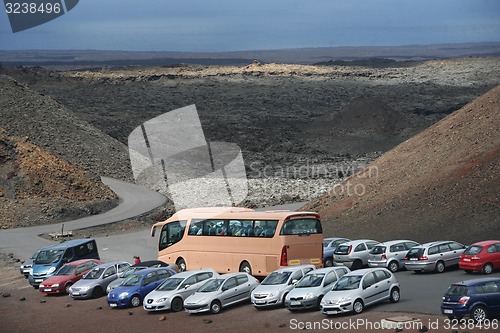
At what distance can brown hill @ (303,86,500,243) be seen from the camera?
43.7 meters

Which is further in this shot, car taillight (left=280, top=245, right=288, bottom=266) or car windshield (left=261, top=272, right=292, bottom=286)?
car taillight (left=280, top=245, right=288, bottom=266)

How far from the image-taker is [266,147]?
103938mm

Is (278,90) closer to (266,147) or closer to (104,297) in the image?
(266,147)

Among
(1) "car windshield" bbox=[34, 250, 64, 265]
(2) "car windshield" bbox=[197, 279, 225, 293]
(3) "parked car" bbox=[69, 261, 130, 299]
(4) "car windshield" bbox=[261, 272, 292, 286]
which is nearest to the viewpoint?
(4) "car windshield" bbox=[261, 272, 292, 286]

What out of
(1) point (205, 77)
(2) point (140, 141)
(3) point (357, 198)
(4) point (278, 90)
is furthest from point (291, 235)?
(1) point (205, 77)

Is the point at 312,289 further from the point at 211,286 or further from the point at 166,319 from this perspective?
the point at 166,319

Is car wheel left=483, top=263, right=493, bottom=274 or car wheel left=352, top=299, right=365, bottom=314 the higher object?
car wheel left=352, top=299, right=365, bottom=314

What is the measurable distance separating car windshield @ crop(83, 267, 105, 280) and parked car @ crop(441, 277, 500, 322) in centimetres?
1547

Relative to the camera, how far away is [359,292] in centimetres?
2773

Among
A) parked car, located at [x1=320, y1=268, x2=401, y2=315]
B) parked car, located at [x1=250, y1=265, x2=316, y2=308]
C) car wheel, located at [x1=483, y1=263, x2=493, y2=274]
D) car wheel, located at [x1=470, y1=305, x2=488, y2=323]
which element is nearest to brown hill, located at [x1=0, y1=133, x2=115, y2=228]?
parked car, located at [x1=250, y1=265, x2=316, y2=308]

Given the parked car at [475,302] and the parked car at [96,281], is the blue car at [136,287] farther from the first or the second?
the parked car at [475,302]

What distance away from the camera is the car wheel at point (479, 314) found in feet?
82.3

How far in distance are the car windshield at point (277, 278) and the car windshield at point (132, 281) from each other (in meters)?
5.13

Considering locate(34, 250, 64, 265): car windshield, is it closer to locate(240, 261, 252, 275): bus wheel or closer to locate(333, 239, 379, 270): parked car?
locate(240, 261, 252, 275): bus wheel
